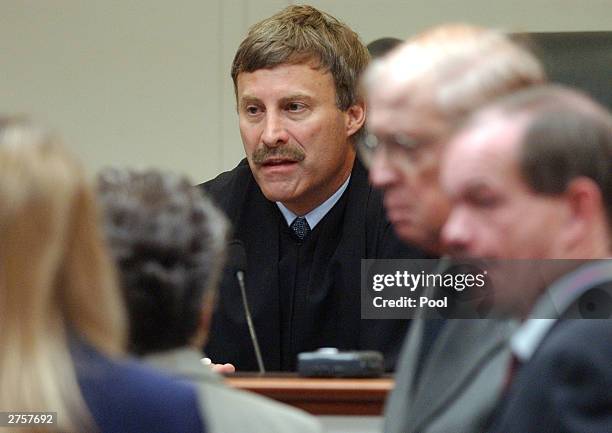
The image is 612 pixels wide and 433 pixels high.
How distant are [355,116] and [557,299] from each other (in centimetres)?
222

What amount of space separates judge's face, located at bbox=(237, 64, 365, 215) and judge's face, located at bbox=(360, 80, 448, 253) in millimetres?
1578

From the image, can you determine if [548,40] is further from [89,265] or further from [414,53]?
[89,265]

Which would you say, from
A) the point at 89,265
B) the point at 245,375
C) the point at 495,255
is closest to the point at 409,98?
the point at 495,255

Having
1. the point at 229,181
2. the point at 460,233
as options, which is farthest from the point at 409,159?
the point at 229,181

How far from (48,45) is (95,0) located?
0.24 meters

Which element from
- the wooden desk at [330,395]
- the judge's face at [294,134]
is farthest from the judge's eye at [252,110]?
the wooden desk at [330,395]

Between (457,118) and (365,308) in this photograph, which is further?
(365,308)

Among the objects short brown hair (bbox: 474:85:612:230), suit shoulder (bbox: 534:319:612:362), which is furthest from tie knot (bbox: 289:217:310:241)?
suit shoulder (bbox: 534:319:612:362)

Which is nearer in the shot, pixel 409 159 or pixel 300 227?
pixel 409 159

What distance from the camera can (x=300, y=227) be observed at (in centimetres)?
359

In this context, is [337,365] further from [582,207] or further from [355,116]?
[355,116]

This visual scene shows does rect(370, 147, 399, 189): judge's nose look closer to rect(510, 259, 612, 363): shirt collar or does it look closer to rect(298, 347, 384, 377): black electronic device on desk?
rect(510, 259, 612, 363): shirt collar

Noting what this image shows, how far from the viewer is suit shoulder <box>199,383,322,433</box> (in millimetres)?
1499

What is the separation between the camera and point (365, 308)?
335cm
